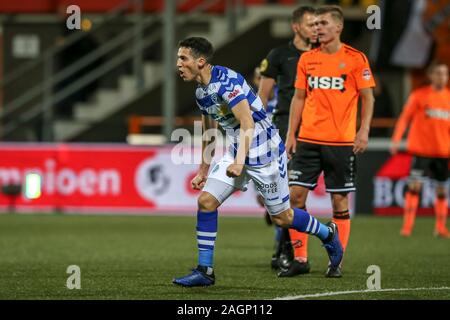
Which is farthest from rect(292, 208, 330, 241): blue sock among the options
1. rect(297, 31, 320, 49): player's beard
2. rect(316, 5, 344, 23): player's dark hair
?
rect(297, 31, 320, 49): player's beard

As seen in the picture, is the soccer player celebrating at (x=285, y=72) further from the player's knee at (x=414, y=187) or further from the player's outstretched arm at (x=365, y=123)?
the player's knee at (x=414, y=187)

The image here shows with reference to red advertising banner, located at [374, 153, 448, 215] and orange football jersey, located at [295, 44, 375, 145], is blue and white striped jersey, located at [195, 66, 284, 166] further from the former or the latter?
red advertising banner, located at [374, 153, 448, 215]

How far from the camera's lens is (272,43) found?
24.6 meters

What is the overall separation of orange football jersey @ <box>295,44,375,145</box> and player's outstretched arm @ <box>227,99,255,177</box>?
1.48m

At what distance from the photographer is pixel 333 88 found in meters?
9.83

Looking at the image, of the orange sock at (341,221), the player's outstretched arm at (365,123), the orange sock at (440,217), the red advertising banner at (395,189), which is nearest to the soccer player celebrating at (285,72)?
the orange sock at (341,221)

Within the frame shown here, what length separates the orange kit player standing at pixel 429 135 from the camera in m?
15.5

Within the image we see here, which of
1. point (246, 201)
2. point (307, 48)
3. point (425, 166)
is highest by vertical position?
point (307, 48)

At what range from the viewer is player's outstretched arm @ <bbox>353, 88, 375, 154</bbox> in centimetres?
970

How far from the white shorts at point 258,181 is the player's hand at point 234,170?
572 mm

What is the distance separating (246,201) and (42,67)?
10.4 m

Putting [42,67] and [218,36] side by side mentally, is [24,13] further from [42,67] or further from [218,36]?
[218,36]

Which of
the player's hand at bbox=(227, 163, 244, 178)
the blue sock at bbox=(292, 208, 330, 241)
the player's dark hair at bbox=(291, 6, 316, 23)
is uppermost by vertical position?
the player's dark hair at bbox=(291, 6, 316, 23)

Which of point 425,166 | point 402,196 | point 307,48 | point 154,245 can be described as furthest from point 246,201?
point 307,48
